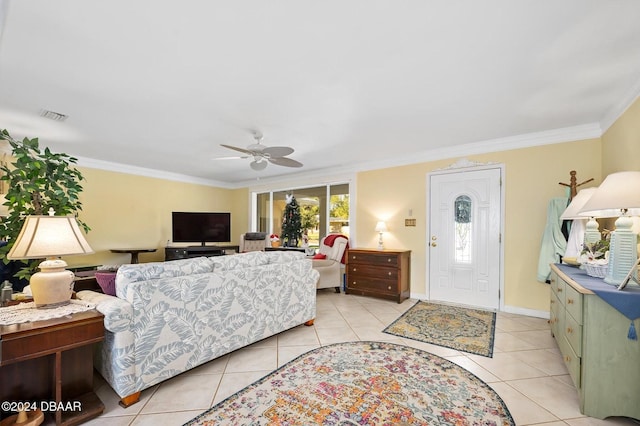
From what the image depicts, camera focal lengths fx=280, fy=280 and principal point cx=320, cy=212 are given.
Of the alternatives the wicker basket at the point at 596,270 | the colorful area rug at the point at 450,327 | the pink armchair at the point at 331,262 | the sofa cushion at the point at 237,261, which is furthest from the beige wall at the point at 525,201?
the sofa cushion at the point at 237,261

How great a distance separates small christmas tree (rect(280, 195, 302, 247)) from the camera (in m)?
6.32

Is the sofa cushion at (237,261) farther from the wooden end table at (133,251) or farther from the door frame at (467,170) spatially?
the wooden end table at (133,251)

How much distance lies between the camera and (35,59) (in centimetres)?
207

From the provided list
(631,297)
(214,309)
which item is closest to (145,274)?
(214,309)

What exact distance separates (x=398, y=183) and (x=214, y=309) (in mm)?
3610

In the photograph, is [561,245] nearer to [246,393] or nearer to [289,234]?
[246,393]

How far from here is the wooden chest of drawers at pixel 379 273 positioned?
4.33 metres

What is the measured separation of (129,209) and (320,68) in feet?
17.0

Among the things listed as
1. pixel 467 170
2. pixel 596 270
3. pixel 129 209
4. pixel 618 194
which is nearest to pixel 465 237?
pixel 467 170

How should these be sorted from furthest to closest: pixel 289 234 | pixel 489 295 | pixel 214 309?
1. pixel 289 234
2. pixel 489 295
3. pixel 214 309

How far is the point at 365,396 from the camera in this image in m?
1.95

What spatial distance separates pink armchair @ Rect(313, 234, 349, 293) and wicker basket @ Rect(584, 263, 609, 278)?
3.36 m

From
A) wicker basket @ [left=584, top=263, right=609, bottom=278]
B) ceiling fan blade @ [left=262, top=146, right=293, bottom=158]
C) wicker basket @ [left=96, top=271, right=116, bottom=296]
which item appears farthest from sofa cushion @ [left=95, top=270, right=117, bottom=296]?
wicker basket @ [left=584, top=263, right=609, bottom=278]

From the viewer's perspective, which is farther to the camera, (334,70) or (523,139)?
(523,139)
